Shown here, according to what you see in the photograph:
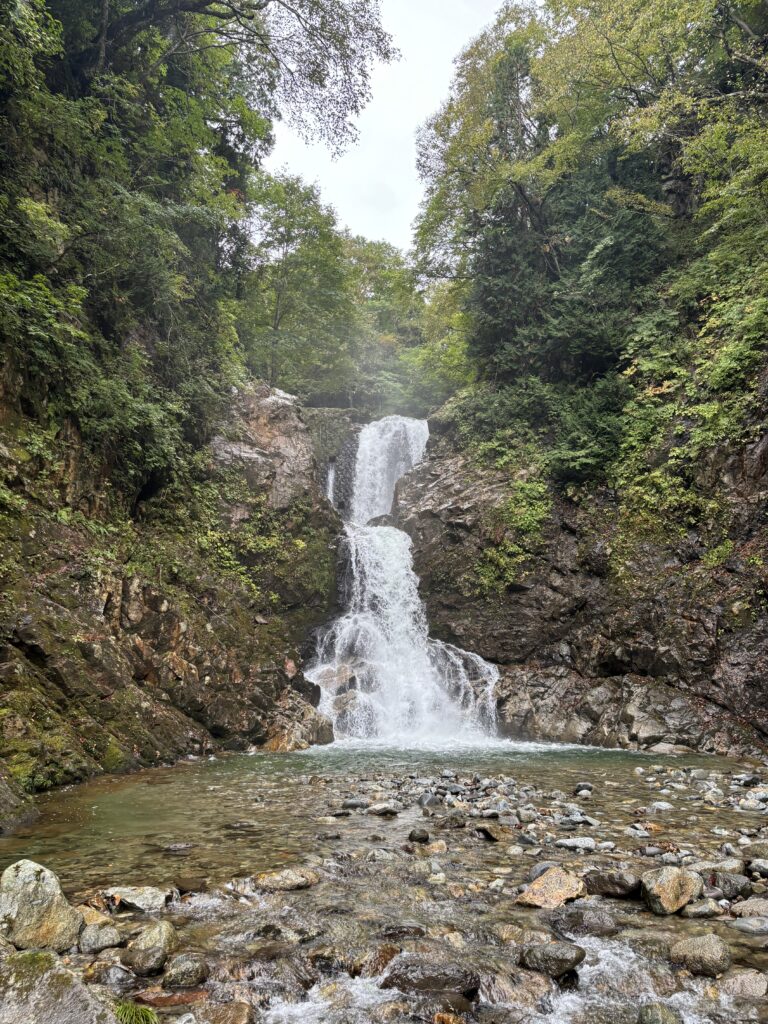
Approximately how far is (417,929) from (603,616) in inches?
439

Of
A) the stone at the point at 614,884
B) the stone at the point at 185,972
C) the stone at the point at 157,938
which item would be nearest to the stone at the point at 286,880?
the stone at the point at 157,938

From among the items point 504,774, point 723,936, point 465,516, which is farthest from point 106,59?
point 723,936

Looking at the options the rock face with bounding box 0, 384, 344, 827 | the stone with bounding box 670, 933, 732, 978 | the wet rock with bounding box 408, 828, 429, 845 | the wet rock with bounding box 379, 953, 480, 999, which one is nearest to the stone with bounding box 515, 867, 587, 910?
the stone with bounding box 670, 933, 732, 978

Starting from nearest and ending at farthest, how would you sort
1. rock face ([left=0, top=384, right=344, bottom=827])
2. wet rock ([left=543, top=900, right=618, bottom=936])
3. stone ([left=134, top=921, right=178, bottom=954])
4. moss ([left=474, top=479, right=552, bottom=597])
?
stone ([left=134, top=921, right=178, bottom=954]), wet rock ([left=543, top=900, right=618, bottom=936]), rock face ([left=0, top=384, right=344, bottom=827]), moss ([left=474, top=479, right=552, bottom=597])

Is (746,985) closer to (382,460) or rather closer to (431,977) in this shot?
(431,977)

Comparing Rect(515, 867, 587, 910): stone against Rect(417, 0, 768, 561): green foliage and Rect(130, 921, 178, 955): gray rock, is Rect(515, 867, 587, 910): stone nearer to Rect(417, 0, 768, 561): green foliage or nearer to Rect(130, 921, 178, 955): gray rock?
Rect(130, 921, 178, 955): gray rock

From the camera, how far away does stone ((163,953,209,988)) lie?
2420 millimetres

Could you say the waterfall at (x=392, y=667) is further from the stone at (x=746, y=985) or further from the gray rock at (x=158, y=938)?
the stone at (x=746, y=985)

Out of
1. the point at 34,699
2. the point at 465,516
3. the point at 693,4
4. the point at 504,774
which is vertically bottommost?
the point at 504,774

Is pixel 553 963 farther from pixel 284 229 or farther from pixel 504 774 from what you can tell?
pixel 284 229

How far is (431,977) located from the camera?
2502 mm

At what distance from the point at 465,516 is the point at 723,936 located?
1345cm

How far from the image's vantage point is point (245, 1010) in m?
2.26

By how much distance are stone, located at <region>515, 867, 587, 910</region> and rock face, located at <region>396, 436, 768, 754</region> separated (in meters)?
8.16
